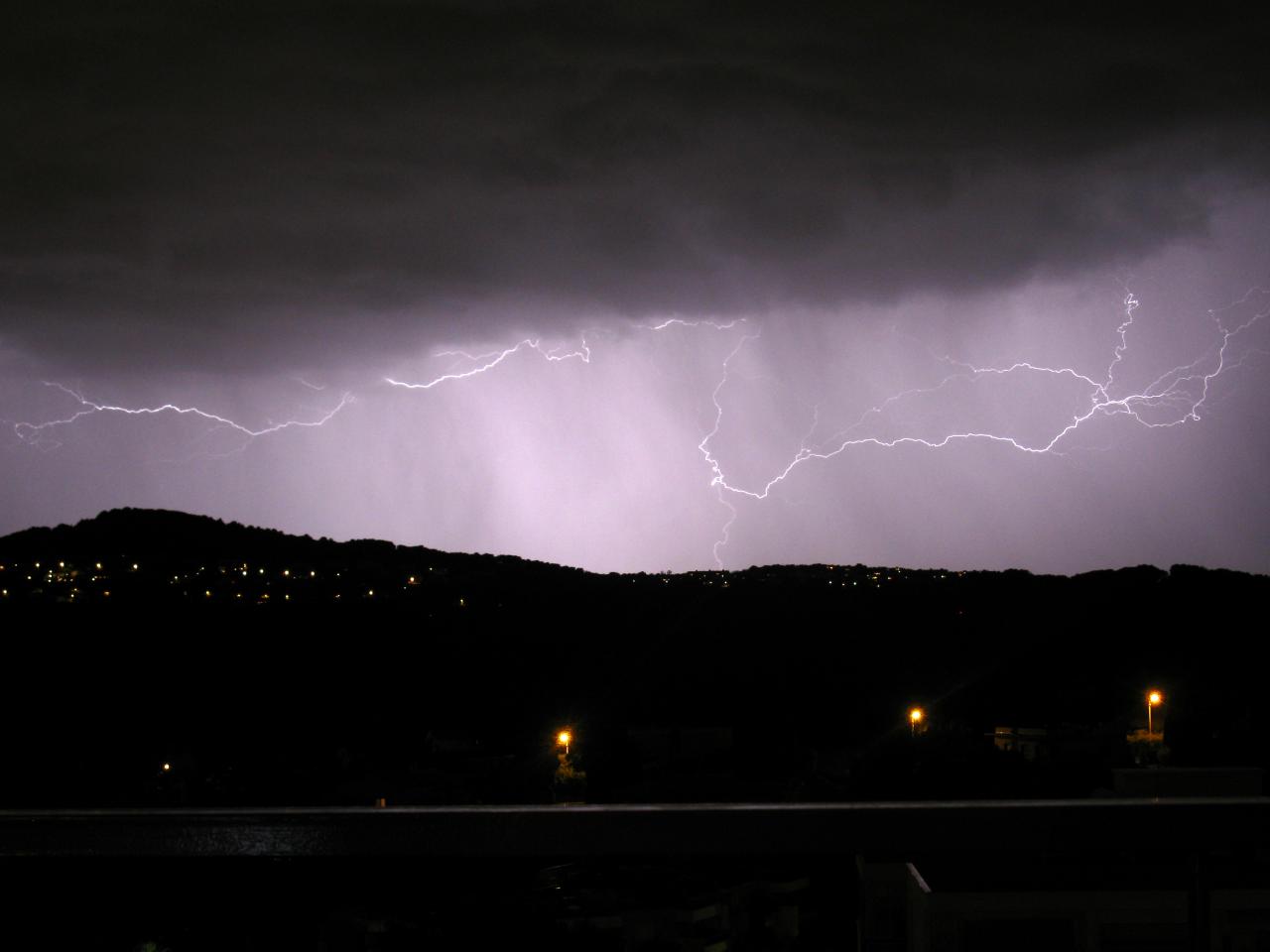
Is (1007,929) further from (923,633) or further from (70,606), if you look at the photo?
(923,633)

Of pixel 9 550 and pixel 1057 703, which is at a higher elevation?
pixel 9 550

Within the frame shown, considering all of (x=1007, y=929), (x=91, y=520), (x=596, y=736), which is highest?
(x=91, y=520)

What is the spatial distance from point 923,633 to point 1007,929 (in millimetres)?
32634

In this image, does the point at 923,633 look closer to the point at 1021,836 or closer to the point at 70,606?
the point at 70,606

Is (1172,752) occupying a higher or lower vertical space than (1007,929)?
lower

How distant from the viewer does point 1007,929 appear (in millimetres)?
1638

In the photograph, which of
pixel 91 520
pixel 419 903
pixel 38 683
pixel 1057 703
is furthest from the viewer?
pixel 91 520

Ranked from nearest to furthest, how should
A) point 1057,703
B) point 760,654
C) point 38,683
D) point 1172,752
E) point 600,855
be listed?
point 600,855 < point 1172,752 < point 38,683 < point 1057,703 < point 760,654

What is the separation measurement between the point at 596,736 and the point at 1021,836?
22.9 meters

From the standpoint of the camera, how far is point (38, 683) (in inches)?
928

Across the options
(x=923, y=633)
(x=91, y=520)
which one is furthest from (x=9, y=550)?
(x=923, y=633)

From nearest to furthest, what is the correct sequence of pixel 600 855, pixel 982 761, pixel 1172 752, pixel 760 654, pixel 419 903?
pixel 600 855 < pixel 419 903 < pixel 982 761 < pixel 1172 752 < pixel 760 654

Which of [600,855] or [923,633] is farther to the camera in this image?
[923,633]


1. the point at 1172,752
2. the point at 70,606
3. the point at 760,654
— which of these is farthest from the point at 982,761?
the point at 70,606
